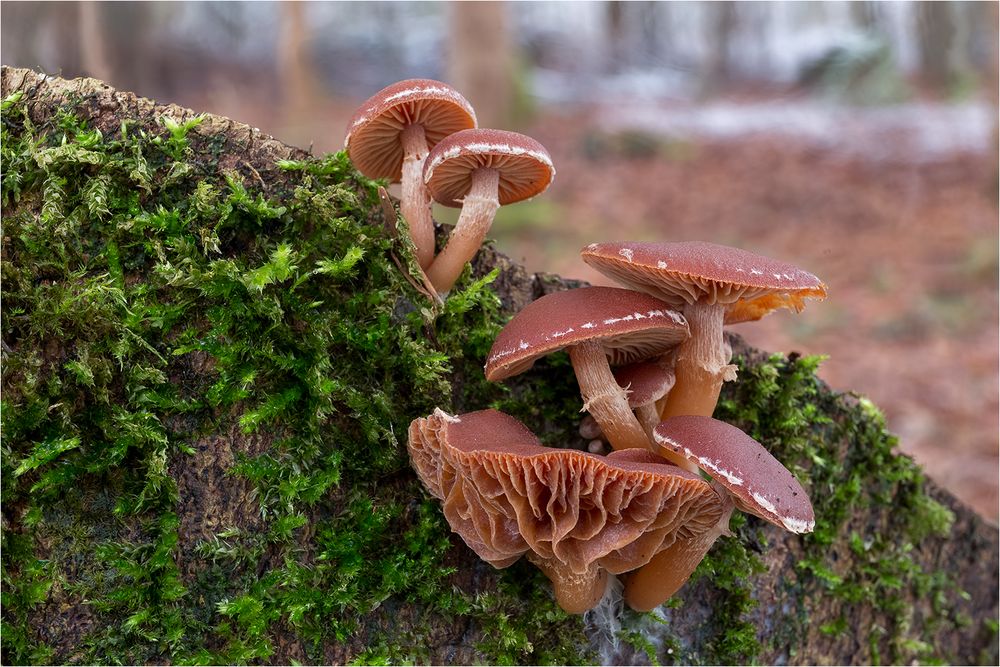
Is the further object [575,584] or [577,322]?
[575,584]

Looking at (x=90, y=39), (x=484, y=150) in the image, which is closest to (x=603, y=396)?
(x=484, y=150)

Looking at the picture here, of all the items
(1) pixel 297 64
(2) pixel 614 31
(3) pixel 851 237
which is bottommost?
(3) pixel 851 237

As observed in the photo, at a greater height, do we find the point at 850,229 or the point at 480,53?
the point at 480,53

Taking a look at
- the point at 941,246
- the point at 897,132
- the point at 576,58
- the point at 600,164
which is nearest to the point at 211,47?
A: the point at 576,58

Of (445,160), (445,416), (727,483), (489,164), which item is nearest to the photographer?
(727,483)

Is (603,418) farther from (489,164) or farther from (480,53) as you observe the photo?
(480,53)

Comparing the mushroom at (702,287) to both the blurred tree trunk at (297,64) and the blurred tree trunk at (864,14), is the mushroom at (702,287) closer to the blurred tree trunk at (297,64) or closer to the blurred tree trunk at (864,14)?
the blurred tree trunk at (297,64)

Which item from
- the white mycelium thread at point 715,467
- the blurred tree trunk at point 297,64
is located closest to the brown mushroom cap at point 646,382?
the white mycelium thread at point 715,467
